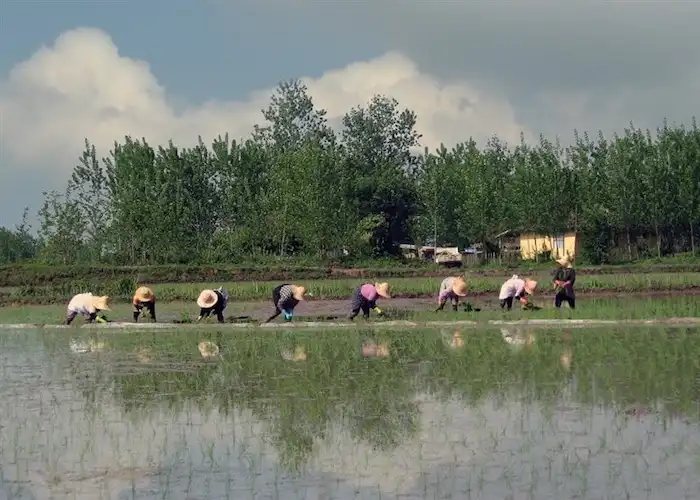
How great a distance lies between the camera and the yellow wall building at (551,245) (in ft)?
163

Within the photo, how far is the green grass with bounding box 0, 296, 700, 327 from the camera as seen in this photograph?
684 inches

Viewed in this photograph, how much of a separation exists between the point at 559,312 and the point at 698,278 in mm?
14296

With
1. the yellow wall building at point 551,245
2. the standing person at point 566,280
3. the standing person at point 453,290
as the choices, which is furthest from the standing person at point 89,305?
the yellow wall building at point 551,245

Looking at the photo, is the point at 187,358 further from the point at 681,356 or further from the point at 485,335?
the point at 681,356

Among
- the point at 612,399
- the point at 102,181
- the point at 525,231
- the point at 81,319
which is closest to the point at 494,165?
the point at 525,231

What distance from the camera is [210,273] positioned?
37500mm

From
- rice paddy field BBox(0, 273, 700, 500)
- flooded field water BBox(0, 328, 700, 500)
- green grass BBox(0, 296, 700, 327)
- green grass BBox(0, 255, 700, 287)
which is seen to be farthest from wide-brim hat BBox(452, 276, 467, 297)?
green grass BBox(0, 255, 700, 287)

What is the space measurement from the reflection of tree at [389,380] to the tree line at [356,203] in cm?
3374

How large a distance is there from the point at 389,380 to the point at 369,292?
26.0 ft

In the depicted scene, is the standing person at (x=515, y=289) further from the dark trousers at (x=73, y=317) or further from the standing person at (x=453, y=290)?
the dark trousers at (x=73, y=317)

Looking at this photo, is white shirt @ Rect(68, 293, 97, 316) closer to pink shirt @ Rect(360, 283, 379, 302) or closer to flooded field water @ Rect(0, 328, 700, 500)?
pink shirt @ Rect(360, 283, 379, 302)

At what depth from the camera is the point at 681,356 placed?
1141cm

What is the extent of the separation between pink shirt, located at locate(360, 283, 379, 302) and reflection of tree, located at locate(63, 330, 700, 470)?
12.9 ft

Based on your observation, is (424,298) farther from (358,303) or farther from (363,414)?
(363,414)
